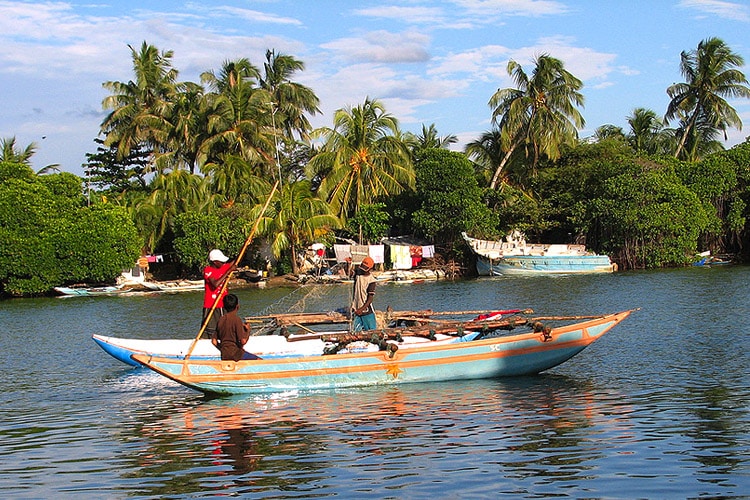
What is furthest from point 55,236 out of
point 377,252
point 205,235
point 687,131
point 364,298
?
point 687,131

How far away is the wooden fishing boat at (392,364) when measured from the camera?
12.3 metres

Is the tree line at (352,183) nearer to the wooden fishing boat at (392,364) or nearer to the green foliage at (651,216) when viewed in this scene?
the green foliage at (651,216)

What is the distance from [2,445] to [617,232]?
3621 cm

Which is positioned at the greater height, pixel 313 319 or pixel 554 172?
pixel 554 172

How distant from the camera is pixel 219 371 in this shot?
12.3 metres

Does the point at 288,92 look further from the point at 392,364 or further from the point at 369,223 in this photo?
the point at 392,364

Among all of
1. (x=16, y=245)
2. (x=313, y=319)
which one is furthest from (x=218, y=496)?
(x=16, y=245)

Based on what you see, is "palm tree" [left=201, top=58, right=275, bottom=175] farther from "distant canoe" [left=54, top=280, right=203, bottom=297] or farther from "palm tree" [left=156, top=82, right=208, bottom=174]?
"distant canoe" [left=54, top=280, right=203, bottom=297]

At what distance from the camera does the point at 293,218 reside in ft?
131

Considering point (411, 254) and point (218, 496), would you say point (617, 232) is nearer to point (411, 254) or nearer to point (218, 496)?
point (411, 254)

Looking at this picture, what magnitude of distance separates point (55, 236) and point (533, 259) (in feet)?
73.8

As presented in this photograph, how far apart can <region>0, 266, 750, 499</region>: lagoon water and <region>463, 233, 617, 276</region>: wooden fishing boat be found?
22029 millimetres

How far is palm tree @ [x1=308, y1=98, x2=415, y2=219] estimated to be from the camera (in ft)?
144

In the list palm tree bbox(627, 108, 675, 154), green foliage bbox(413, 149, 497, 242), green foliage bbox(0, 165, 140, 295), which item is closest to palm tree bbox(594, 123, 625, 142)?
palm tree bbox(627, 108, 675, 154)
